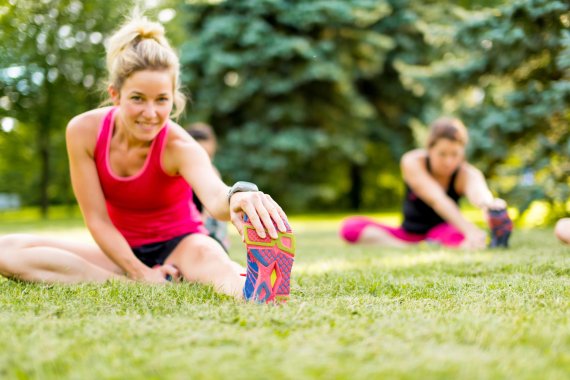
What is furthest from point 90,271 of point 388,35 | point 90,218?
point 388,35

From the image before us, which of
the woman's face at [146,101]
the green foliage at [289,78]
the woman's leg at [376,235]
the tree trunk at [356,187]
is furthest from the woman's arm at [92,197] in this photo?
the tree trunk at [356,187]

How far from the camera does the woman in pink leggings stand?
4.36m

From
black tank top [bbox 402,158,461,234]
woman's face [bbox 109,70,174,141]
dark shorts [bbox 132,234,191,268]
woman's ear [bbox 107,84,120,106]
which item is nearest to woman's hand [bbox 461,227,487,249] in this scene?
black tank top [bbox 402,158,461,234]

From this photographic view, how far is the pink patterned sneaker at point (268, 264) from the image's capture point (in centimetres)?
200

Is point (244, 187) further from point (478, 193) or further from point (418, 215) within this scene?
point (418, 215)

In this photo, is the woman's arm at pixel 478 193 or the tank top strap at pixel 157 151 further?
the woman's arm at pixel 478 193

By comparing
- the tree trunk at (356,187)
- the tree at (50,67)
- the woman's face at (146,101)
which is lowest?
the tree trunk at (356,187)

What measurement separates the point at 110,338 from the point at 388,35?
13.1m

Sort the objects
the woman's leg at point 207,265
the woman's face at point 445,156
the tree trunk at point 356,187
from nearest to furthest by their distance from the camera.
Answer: the woman's leg at point 207,265
the woman's face at point 445,156
the tree trunk at point 356,187

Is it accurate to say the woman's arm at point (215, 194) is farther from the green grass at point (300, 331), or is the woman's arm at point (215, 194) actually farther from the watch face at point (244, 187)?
the green grass at point (300, 331)

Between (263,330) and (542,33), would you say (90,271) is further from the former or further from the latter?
(542,33)

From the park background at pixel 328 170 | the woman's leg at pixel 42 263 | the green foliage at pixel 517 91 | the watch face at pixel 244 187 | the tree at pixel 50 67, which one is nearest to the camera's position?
the park background at pixel 328 170

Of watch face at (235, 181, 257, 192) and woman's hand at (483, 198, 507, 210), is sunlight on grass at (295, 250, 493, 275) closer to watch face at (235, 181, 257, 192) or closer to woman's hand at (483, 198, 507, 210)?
woman's hand at (483, 198, 507, 210)

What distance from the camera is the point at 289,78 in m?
12.6
